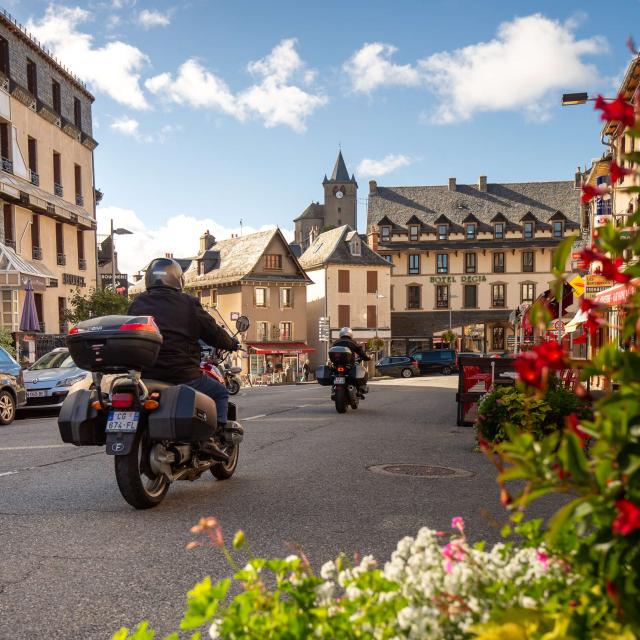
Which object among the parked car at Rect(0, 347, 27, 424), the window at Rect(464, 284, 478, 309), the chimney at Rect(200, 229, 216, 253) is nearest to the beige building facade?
the window at Rect(464, 284, 478, 309)

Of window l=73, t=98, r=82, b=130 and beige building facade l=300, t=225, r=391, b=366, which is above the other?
window l=73, t=98, r=82, b=130

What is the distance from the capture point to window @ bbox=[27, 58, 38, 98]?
30844 mm

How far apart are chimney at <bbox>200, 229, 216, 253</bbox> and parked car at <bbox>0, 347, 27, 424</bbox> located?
48.2 meters

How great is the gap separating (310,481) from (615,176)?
596 centimetres

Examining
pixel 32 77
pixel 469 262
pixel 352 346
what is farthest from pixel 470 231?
pixel 352 346

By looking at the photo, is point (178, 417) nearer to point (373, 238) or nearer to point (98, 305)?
point (98, 305)

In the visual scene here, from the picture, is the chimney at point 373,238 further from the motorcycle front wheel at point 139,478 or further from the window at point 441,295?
the motorcycle front wheel at point 139,478

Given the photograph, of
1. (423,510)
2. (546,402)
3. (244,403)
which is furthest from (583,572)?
(244,403)

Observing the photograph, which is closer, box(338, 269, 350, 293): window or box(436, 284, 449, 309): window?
box(338, 269, 350, 293): window

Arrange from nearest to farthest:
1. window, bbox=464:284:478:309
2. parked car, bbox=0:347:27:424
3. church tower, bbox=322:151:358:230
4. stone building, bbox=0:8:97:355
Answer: parked car, bbox=0:347:27:424, stone building, bbox=0:8:97:355, window, bbox=464:284:478:309, church tower, bbox=322:151:358:230

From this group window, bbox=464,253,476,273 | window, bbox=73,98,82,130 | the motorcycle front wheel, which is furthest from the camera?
window, bbox=464,253,476,273

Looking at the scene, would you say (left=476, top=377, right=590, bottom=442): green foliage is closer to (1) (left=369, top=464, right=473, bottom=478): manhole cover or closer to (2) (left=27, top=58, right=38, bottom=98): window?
(1) (left=369, top=464, right=473, bottom=478): manhole cover

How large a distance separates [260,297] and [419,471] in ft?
156

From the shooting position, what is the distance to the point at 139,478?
5570 millimetres
